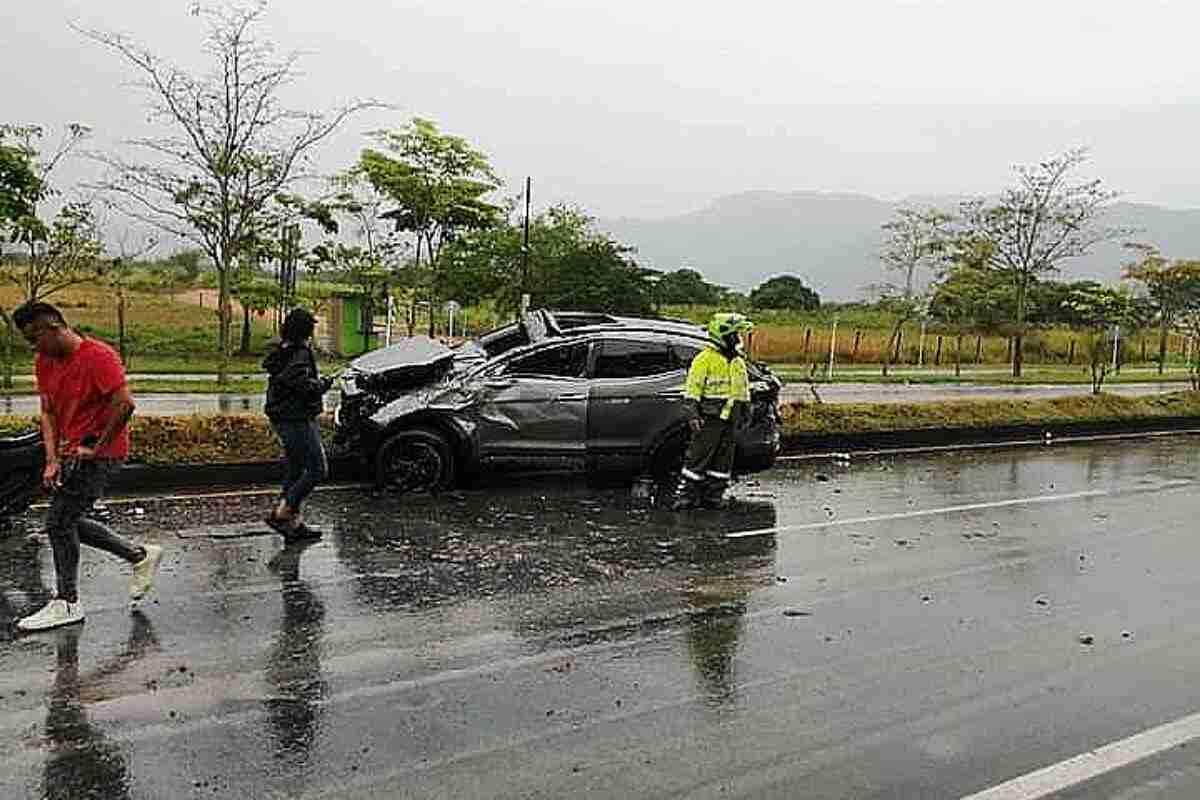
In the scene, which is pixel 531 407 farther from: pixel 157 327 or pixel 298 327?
pixel 157 327

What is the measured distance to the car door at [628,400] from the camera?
10.7 metres

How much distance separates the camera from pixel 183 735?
4.62 metres

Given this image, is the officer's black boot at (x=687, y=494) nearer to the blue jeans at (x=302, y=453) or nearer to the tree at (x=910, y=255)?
the blue jeans at (x=302, y=453)

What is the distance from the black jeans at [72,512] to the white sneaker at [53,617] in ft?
0.16

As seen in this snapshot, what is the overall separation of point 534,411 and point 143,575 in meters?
4.48

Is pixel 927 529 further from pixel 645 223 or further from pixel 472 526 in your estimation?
pixel 645 223

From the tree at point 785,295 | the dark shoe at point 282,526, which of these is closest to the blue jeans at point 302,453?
the dark shoe at point 282,526

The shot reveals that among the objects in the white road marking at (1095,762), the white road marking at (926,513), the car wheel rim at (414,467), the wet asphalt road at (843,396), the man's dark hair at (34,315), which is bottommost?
the wet asphalt road at (843,396)

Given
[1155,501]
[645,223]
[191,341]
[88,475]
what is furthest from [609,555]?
[645,223]

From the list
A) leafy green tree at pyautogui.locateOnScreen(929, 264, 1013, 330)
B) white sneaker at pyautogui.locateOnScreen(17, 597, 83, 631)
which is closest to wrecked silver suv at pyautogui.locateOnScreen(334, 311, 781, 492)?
white sneaker at pyautogui.locateOnScreen(17, 597, 83, 631)

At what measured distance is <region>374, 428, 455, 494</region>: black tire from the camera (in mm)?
10242

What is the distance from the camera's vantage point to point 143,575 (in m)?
6.55

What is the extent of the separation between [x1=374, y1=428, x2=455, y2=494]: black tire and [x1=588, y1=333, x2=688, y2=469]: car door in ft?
4.47

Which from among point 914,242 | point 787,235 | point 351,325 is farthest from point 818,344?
point 787,235
